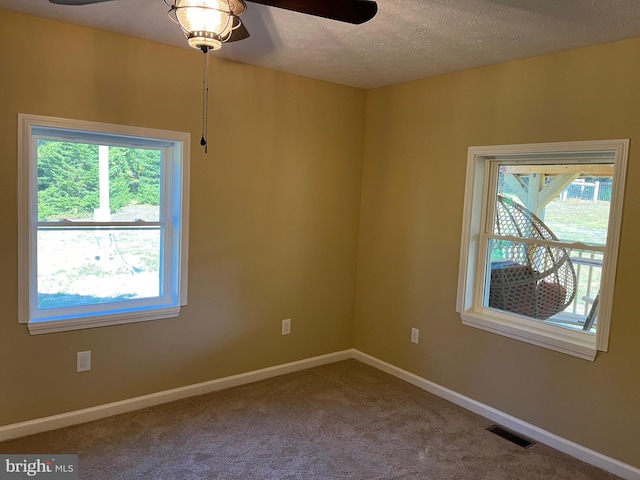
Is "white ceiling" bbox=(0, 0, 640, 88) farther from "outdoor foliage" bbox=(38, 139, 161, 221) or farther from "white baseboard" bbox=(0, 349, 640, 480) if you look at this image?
"white baseboard" bbox=(0, 349, 640, 480)

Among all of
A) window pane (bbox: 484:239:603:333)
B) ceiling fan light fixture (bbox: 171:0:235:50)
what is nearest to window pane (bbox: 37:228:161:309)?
ceiling fan light fixture (bbox: 171:0:235:50)

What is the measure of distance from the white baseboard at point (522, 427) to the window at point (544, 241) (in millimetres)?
533

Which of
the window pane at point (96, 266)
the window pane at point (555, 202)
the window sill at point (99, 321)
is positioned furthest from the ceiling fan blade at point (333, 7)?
the window sill at point (99, 321)

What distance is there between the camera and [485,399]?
3.18 m

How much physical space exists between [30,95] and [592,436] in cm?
364

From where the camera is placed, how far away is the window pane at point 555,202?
2.73 metres

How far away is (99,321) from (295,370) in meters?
1.59

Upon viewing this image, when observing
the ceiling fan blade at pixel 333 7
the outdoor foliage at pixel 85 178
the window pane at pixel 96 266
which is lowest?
the window pane at pixel 96 266

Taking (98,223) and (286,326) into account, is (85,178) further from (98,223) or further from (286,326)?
(286,326)

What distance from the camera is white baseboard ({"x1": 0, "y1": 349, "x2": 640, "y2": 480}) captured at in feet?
8.61

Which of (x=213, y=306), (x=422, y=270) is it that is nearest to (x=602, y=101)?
Answer: (x=422, y=270)

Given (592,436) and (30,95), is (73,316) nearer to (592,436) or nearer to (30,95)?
(30,95)

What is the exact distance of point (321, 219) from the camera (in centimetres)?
385

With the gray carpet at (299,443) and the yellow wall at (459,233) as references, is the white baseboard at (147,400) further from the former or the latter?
the yellow wall at (459,233)
